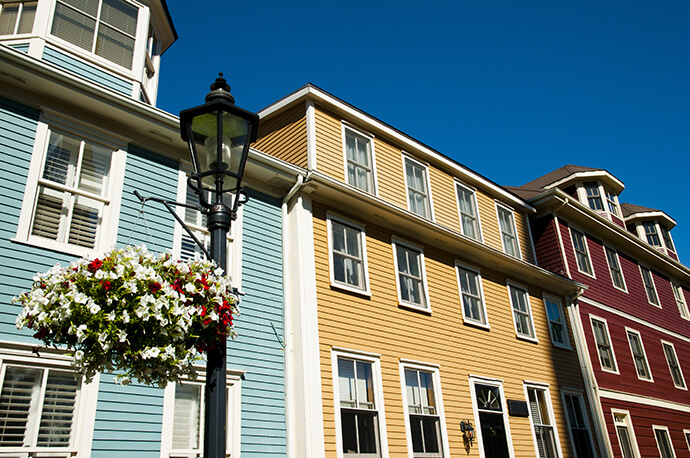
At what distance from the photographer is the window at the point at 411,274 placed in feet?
41.7

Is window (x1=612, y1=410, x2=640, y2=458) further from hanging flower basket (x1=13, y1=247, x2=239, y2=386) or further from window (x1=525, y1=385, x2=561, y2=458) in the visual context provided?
hanging flower basket (x1=13, y1=247, x2=239, y2=386)

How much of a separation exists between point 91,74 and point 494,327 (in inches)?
413

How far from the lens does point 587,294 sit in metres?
18.3

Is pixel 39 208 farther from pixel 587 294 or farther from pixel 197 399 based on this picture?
pixel 587 294

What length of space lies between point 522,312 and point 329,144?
7.15 m

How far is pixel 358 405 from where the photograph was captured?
34.7 ft

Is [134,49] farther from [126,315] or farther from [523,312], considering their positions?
[523,312]

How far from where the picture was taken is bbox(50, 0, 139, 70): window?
9859mm

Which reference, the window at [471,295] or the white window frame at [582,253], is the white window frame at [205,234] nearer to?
the window at [471,295]

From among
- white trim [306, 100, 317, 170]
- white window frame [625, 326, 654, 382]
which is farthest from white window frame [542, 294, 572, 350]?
white trim [306, 100, 317, 170]

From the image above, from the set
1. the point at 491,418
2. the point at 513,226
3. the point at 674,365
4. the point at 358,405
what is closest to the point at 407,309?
the point at 358,405

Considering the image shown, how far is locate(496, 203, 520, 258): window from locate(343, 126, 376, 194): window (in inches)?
206

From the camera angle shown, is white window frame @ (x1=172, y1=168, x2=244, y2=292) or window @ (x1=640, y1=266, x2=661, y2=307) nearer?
white window frame @ (x1=172, y1=168, x2=244, y2=292)

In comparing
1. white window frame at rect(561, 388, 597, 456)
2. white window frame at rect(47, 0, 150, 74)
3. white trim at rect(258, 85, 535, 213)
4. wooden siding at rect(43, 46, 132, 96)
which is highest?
white trim at rect(258, 85, 535, 213)
